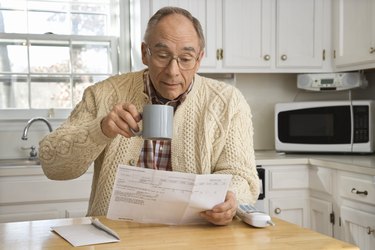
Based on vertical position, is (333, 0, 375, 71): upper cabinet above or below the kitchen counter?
above

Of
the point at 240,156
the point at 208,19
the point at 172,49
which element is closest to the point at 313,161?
the point at 208,19

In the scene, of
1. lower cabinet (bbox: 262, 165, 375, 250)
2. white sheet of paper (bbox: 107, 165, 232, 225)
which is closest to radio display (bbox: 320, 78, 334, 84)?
lower cabinet (bbox: 262, 165, 375, 250)

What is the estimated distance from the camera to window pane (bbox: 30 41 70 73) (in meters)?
3.20

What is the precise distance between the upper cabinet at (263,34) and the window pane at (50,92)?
2.81ft

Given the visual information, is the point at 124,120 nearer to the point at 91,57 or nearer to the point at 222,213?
the point at 222,213

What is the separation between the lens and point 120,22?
11.0 ft

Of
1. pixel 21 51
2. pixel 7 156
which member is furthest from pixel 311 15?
pixel 7 156

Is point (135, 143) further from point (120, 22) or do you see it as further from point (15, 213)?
point (120, 22)

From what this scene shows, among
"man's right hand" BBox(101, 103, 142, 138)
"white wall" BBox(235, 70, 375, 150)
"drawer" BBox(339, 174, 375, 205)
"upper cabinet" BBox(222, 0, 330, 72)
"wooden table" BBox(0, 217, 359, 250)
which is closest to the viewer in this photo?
"wooden table" BBox(0, 217, 359, 250)

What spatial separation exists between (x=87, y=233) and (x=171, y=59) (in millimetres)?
568

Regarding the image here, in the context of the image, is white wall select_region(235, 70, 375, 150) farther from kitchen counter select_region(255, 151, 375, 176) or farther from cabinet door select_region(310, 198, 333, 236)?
cabinet door select_region(310, 198, 333, 236)

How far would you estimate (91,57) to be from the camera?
3.30 metres

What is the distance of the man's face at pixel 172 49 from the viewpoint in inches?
58.7

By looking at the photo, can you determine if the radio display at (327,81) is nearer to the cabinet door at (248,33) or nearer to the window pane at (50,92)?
the cabinet door at (248,33)
